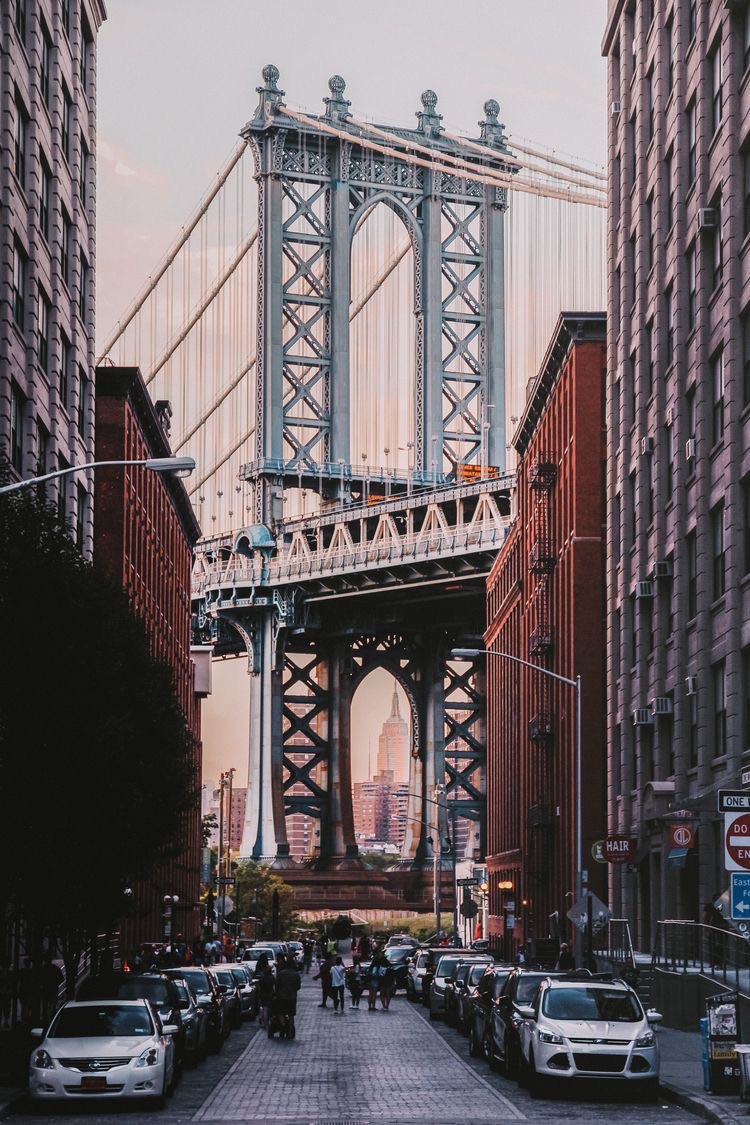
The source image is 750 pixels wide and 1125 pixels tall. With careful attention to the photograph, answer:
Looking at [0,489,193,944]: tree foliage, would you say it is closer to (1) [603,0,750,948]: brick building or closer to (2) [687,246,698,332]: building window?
(1) [603,0,750,948]: brick building

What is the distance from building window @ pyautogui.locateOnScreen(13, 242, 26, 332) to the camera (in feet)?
164

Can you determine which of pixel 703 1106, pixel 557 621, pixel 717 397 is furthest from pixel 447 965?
pixel 557 621

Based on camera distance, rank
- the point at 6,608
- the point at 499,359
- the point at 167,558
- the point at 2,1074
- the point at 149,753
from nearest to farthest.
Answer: the point at 2,1074
the point at 6,608
the point at 149,753
the point at 167,558
the point at 499,359

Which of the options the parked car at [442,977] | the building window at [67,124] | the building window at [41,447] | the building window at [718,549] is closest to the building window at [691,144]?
the building window at [718,549]

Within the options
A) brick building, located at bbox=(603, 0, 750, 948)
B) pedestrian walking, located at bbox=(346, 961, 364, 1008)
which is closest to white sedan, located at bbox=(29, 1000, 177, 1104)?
brick building, located at bbox=(603, 0, 750, 948)

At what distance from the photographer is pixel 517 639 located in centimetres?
10056

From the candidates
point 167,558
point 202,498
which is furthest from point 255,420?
point 167,558

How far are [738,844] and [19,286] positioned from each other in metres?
32.9

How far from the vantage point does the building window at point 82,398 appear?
201 feet

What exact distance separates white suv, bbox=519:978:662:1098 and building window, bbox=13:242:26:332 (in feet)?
86.5

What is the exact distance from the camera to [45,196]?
55.4m

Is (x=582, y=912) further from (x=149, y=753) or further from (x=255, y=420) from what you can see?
(x=255, y=420)

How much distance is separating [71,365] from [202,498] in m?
86.1

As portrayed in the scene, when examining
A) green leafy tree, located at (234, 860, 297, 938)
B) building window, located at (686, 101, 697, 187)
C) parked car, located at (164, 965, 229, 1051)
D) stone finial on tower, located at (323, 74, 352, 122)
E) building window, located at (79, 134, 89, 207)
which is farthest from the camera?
stone finial on tower, located at (323, 74, 352, 122)
